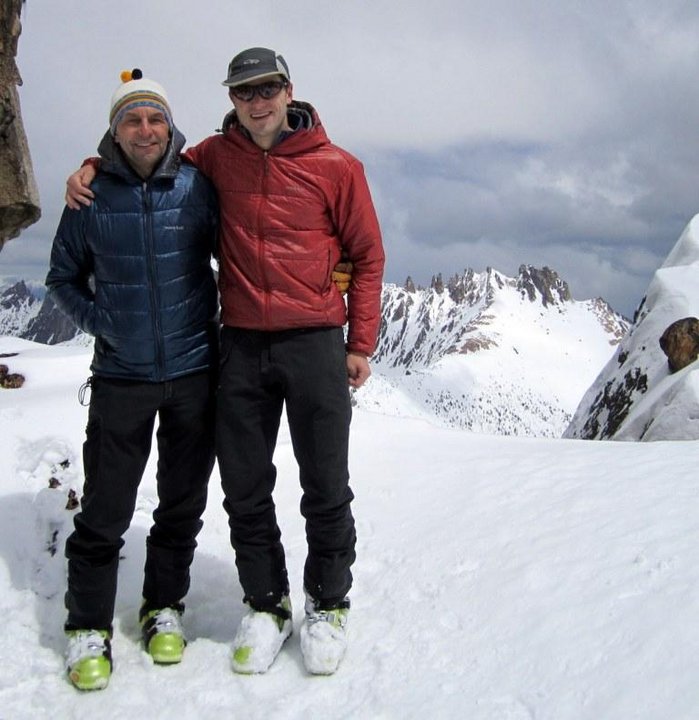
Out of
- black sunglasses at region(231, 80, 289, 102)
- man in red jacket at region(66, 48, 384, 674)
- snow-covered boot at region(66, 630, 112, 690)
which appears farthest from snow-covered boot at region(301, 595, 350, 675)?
black sunglasses at region(231, 80, 289, 102)

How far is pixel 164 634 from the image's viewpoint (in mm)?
4281

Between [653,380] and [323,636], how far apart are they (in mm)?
23267

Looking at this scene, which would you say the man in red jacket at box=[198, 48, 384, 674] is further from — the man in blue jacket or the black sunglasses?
the man in blue jacket

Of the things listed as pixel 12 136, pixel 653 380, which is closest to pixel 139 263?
pixel 12 136

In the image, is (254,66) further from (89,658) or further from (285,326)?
(89,658)

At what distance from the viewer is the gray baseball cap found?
3828 mm

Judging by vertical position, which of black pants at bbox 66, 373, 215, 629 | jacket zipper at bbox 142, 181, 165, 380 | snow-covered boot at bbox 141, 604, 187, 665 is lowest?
snow-covered boot at bbox 141, 604, 187, 665

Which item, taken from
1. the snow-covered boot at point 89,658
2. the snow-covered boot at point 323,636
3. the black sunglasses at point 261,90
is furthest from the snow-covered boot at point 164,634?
the black sunglasses at point 261,90

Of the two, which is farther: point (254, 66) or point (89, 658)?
point (89, 658)

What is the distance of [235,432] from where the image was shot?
4219 mm

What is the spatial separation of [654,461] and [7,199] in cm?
695

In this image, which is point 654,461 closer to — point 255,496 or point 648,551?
point 648,551

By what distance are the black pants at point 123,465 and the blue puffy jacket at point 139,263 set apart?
0.48ft

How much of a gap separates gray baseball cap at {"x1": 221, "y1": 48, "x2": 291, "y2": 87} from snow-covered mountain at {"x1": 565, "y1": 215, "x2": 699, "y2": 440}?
16320 mm
